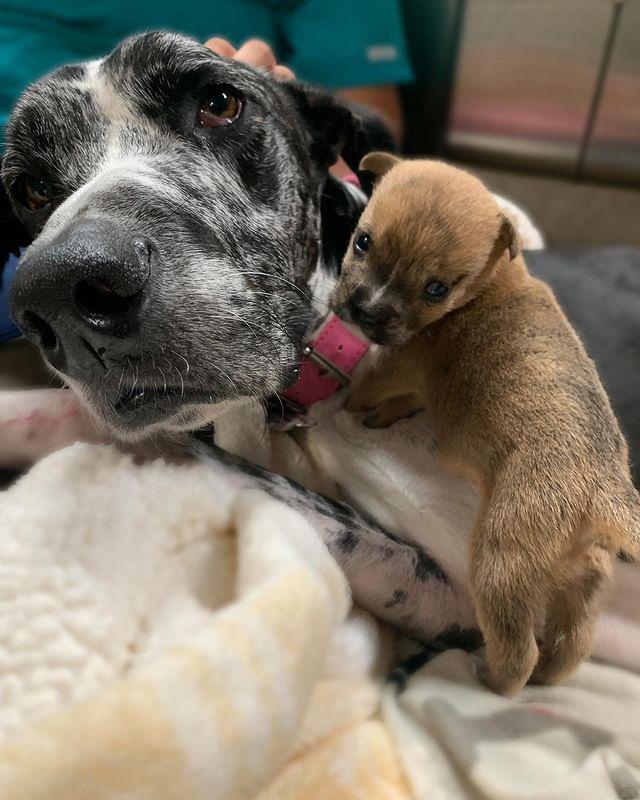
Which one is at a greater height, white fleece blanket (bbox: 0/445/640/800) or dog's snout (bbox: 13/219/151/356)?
dog's snout (bbox: 13/219/151/356)

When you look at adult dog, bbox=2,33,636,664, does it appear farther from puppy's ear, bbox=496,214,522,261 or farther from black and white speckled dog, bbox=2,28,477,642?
puppy's ear, bbox=496,214,522,261

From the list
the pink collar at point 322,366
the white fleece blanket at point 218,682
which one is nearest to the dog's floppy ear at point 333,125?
the pink collar at point 322,366

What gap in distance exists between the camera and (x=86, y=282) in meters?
0.74

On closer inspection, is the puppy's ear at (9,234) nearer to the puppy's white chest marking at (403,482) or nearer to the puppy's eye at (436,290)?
the puppy's white chest marking at (403,482)

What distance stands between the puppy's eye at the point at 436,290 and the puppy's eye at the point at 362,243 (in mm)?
126

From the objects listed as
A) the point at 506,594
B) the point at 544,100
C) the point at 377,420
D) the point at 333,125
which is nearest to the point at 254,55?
the point at 333,125

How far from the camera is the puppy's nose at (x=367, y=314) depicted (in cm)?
104

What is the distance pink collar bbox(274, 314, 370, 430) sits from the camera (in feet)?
4.07

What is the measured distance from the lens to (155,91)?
3.63 feet

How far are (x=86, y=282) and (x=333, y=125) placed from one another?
92 centimetres

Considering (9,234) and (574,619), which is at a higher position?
(9,234)

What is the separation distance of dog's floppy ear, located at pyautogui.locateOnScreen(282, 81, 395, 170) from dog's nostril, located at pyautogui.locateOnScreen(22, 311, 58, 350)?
2.65ft

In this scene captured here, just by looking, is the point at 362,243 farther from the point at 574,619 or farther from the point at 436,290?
the point at 574,619

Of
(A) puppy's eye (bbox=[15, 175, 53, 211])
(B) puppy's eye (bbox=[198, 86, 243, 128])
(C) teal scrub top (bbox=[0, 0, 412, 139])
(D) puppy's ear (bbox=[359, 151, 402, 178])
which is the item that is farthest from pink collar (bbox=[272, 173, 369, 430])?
(C) teal scrub top (bbox=[0, 0, 412, 139])
